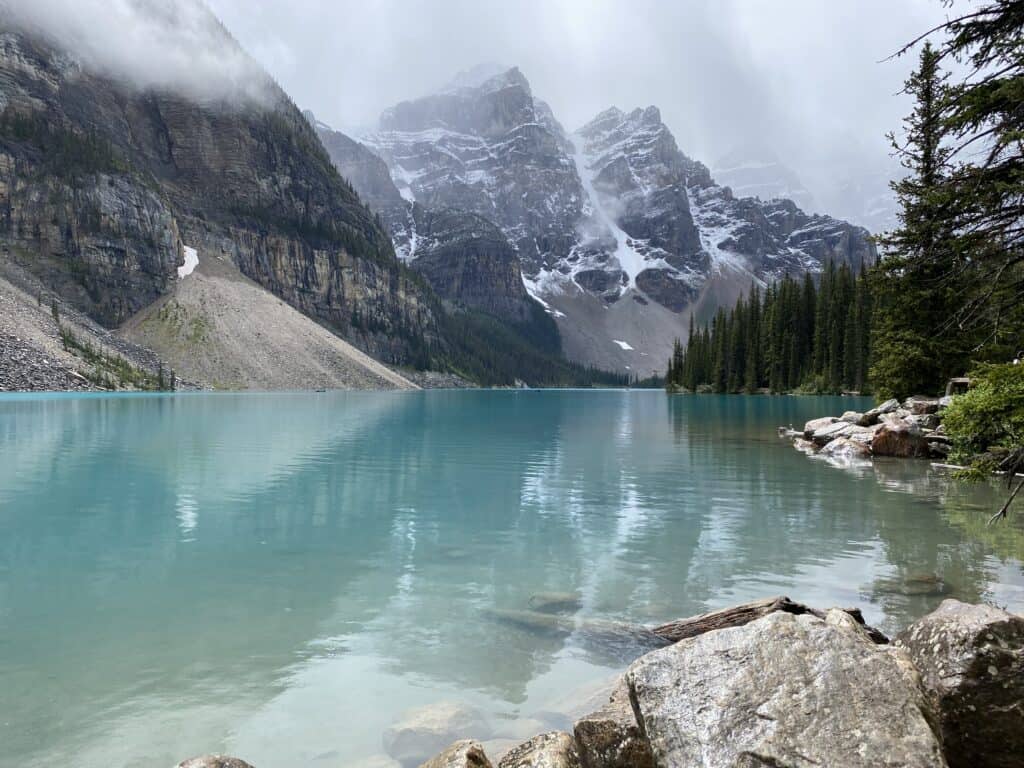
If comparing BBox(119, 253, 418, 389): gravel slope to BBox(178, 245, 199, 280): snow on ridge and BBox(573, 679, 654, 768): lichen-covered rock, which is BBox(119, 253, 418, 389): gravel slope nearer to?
BBox(178, 245, 199, 280): snow on ridge

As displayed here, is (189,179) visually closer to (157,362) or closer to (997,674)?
(157,362)

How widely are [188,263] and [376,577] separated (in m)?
183

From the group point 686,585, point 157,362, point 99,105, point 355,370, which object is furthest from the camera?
point 99,105

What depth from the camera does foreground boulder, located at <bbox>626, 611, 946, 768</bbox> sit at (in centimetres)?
383

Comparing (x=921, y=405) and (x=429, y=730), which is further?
(x=921, y=405)

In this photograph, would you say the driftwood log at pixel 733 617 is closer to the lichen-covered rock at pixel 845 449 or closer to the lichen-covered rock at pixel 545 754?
the lichen-covered rock at pixel 545 754

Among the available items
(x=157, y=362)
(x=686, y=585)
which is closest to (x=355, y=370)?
(x=157, y=362)

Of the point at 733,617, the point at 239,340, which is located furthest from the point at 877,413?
the point at 239,340

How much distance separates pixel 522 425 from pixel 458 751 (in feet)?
167

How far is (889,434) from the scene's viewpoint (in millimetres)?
30703

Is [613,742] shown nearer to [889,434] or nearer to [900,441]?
[889,434]

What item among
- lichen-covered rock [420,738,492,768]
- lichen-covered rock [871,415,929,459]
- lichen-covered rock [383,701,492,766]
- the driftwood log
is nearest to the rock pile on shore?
lichen-covered rock [871,415,929,459]

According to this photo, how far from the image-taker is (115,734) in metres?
6.87

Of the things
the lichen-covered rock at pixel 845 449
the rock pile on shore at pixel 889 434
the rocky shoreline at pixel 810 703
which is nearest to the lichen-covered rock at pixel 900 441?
the rock pile on shore at pixel 889 434
